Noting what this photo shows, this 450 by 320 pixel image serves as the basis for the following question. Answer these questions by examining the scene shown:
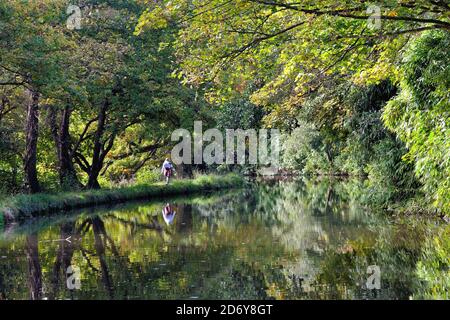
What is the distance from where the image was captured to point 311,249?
12297mm

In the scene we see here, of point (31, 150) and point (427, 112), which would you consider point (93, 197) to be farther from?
point (427, 112)

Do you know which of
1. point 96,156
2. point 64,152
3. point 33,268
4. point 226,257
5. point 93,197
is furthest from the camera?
point 96,156

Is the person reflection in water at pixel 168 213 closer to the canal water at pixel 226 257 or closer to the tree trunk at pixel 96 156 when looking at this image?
the canal water at pixel 226 257

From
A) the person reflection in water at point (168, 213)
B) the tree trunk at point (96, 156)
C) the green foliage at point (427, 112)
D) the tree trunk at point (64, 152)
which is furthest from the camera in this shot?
the tree trunk at point (96, 156)

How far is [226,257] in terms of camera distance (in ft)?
37.3

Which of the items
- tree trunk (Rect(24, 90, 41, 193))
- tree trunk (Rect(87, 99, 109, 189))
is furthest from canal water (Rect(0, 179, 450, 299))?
tree trunk (Rect(87, 99, 109, 189))

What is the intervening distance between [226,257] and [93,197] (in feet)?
47.9

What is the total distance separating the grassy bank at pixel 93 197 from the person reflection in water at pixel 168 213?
273cm

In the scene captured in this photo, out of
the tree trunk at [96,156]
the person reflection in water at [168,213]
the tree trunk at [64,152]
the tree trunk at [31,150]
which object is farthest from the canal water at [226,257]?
the tree trunk at [96,156]

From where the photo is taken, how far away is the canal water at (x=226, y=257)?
855 cm

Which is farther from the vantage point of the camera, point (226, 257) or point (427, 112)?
point (427, 112)

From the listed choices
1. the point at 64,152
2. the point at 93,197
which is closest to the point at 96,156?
the point at 64,152

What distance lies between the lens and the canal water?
28.1 feet
